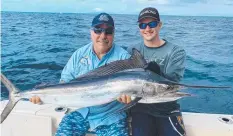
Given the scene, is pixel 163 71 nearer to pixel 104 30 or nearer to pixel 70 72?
pixel 104 30

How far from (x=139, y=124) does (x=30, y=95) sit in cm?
99

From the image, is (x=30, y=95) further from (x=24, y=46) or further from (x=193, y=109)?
(x=24, y=46)

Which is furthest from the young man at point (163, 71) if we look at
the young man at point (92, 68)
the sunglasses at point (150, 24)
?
the young man at point (92, 68)

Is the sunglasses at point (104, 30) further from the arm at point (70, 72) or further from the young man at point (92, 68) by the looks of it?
the arm at point (70, 72)

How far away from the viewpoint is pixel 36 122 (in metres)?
3.01

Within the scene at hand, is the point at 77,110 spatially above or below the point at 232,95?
above

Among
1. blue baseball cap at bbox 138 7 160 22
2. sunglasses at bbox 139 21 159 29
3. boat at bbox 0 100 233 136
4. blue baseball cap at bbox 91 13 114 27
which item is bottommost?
boat at bbox 0 100 233 136

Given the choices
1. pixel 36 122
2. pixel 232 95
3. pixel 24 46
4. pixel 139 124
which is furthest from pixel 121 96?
pixel 24 46

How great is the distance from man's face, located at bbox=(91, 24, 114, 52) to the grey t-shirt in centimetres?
43

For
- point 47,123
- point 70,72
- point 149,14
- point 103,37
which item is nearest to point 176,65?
point 149,14

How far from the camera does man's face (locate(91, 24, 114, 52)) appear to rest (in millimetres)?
2740

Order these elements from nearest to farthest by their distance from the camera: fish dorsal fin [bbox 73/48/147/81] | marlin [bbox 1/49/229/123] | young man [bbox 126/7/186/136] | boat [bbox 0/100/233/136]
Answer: marlin [bbox 1/49/229/123]
fish dorsal fin [bbox 73/48/147/81]
young man [bbox 126/7/186/136]
boat [bbox 0/100/233/136]

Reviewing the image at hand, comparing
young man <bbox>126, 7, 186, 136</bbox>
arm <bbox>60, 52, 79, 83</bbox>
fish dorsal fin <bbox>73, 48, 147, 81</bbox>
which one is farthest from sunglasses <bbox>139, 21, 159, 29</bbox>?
arm <bbox>60, 52, 79, 83</bbox>

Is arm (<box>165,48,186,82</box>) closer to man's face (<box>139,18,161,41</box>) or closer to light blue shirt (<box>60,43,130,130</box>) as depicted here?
man's face (<box>139,18,161,41</box>)
